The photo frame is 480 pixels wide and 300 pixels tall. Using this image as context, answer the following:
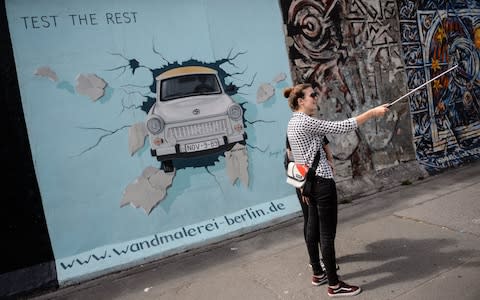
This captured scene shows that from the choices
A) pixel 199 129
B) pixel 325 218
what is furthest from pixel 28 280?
pixel 325 218

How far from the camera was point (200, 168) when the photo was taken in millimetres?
4824

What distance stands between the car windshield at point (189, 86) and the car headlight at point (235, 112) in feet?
0.87

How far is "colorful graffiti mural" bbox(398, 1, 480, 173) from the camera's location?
6.72 m

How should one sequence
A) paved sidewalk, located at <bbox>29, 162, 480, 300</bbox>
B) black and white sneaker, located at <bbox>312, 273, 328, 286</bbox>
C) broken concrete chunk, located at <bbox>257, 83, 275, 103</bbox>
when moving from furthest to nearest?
broken concrete chunk, located at <bbox>257, 83, 275, 103</bbox> < black and white sneaker, located at <bbox>312, 273, 328, 286</bbox> < paved sidewalk, located at <bbox>29, 162, 480, 300</bbox>

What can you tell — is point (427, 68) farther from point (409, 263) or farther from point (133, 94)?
point (133, 94)

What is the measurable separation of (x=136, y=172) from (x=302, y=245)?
2075mm

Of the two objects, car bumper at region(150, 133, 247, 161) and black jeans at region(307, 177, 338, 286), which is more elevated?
car bumper at region(150, 133, 247, 161)

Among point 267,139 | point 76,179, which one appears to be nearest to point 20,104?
point 76,179

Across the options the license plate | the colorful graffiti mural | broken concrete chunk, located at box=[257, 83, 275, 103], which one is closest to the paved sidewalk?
the license plate

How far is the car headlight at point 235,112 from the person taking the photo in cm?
498

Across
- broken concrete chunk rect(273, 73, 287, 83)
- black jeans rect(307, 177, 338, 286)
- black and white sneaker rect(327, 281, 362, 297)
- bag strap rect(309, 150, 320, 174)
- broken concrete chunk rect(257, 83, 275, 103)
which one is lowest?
black and white sneaker rect(327, 281, 362, 297)

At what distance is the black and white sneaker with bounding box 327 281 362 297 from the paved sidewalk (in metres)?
0.06

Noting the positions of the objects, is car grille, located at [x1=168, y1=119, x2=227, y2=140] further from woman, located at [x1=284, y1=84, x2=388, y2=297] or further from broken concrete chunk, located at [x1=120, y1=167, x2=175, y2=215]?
woman, located at [x1=284, y1=84, x2=388, y2=297]

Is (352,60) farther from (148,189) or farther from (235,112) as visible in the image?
(148,189)
